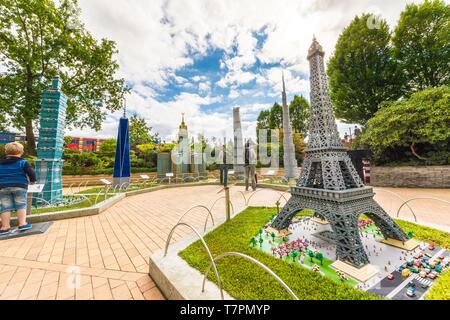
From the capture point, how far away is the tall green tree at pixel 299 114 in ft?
115

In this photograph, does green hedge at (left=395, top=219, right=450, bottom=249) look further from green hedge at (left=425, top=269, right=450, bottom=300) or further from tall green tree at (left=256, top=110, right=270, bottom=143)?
tall green tree at (left=256, top=110, right=270, bottom=143)

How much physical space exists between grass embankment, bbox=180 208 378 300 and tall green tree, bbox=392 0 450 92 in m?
19.1

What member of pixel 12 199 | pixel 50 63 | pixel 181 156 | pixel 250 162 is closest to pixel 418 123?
pixel 250 162

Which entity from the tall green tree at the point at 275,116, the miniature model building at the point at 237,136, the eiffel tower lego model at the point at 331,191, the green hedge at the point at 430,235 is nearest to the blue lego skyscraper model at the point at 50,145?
the eiffel tower lego model at the point at 331,191

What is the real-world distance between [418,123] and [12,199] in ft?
62.5

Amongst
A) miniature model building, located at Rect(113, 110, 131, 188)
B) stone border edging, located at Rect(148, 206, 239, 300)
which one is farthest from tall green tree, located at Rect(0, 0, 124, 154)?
stone border edging, located at Rect(148, 206, 239, 300)

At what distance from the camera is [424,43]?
1341 centimetres

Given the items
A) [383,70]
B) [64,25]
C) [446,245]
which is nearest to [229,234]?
[446,245]

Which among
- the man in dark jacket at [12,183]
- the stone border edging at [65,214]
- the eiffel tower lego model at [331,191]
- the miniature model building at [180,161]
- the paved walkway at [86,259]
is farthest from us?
the miniature model building at [180,161]

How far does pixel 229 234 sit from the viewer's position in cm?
427

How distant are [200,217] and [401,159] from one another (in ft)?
52.9

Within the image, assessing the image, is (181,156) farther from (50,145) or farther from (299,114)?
(299,114)

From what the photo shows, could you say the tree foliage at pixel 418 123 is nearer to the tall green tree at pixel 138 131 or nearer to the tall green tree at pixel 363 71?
the tall green tree at pixel 363 71

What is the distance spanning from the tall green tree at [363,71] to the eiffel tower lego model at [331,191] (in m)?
14.9
